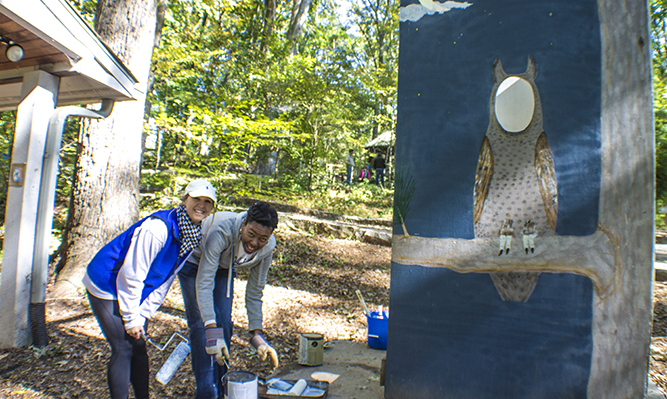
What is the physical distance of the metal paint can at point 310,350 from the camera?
3219 mm

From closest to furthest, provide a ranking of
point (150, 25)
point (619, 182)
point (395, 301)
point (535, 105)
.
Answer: point (619, 182) → point (535, 105) → point (395, 301) → point (150, 25)

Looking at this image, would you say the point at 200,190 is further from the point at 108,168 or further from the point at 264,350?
the point at 108,168

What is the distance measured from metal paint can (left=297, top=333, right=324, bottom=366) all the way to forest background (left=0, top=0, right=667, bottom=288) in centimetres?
254

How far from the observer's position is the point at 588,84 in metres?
2.17

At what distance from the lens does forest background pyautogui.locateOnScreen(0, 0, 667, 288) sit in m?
5.76

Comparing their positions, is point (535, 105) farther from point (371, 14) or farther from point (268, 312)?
point (371, 14)

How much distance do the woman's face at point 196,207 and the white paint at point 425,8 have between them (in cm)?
178

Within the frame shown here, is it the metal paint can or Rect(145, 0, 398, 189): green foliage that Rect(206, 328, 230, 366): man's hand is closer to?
the metal paint can

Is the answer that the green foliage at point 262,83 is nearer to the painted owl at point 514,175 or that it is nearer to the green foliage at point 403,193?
the green foliage at point 403,193

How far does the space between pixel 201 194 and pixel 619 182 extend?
2322 mm

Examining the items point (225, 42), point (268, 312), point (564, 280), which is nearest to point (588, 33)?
point (564, 280)

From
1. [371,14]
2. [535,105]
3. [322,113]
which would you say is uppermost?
[371,14]

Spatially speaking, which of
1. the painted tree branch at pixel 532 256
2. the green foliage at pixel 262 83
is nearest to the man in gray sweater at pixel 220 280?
the painted tree branch at pixel 532 256

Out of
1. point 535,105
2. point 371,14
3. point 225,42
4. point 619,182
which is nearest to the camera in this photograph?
point 619,182
